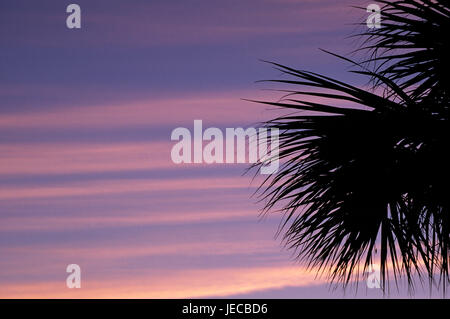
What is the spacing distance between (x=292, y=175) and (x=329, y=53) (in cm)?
93

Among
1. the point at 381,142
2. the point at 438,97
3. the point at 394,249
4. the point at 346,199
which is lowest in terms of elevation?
the point at 394,249

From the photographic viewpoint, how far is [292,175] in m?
5.52

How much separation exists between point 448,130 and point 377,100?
523 millimetres
